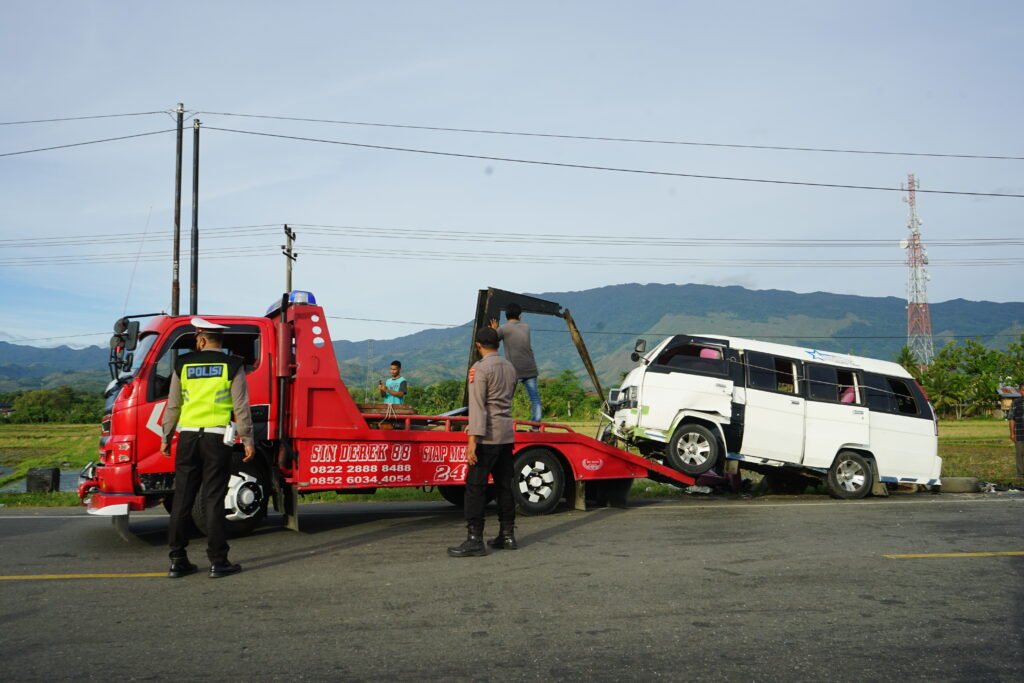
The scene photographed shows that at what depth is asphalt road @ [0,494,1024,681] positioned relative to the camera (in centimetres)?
444

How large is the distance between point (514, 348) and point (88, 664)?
22.8 ft

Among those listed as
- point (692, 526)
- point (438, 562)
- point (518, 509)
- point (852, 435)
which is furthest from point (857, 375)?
point (438, 562)

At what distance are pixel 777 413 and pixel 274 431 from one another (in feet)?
23.4

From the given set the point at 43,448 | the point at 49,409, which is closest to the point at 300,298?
the point at 43,448

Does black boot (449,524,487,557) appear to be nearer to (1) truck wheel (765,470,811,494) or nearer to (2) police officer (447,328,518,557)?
(2) police officer (447,328,518,557)

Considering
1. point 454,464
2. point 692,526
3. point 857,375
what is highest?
point 857,375

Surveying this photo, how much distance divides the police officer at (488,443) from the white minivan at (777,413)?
4532mm

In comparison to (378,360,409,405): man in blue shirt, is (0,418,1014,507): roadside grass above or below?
below

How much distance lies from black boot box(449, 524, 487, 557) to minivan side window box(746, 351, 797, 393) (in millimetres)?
6008

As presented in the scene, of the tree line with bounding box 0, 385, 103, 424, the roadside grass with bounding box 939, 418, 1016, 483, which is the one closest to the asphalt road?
the roadside grass with bounding box 939, 418, 1016, 483

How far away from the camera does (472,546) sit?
24.1ft

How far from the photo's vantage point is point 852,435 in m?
12.5

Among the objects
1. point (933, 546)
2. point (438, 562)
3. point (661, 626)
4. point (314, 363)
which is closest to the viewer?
point (661, 626)

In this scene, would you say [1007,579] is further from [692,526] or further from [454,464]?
[454,464]
